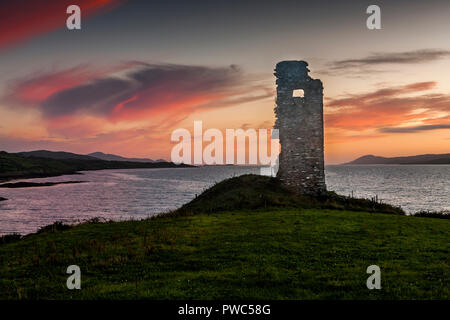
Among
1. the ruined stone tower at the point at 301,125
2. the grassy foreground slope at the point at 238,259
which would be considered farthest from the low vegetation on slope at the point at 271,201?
the grassy foreground slope at the point at 238,259

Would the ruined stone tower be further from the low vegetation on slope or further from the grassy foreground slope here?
the grassy foreground slope

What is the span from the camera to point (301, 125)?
35.2 meters

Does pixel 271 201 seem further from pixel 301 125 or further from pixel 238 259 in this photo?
pixel 238 259

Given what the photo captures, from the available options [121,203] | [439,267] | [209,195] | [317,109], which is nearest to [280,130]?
[317,109]

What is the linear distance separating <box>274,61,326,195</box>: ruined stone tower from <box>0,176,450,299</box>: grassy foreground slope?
10.9 m

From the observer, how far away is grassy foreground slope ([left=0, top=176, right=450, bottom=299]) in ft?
34.2

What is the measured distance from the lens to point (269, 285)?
10.8m

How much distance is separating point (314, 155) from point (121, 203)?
4114 centimetres

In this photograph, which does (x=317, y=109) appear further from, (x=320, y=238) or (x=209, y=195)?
(x=320, y=238)

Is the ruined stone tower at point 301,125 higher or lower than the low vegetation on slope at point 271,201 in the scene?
higher

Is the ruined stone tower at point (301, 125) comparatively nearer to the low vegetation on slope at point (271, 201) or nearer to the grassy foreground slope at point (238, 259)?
the low vegetation on slope at point (271, 201)

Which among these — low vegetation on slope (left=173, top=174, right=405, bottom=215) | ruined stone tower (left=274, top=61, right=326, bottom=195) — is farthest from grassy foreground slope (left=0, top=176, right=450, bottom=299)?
ruined stone tower (left=274, top=61, right=326, bottom=195)

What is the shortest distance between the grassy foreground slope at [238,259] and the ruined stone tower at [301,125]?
1088 centimetres

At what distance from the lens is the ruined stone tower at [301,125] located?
3522 centimetres
